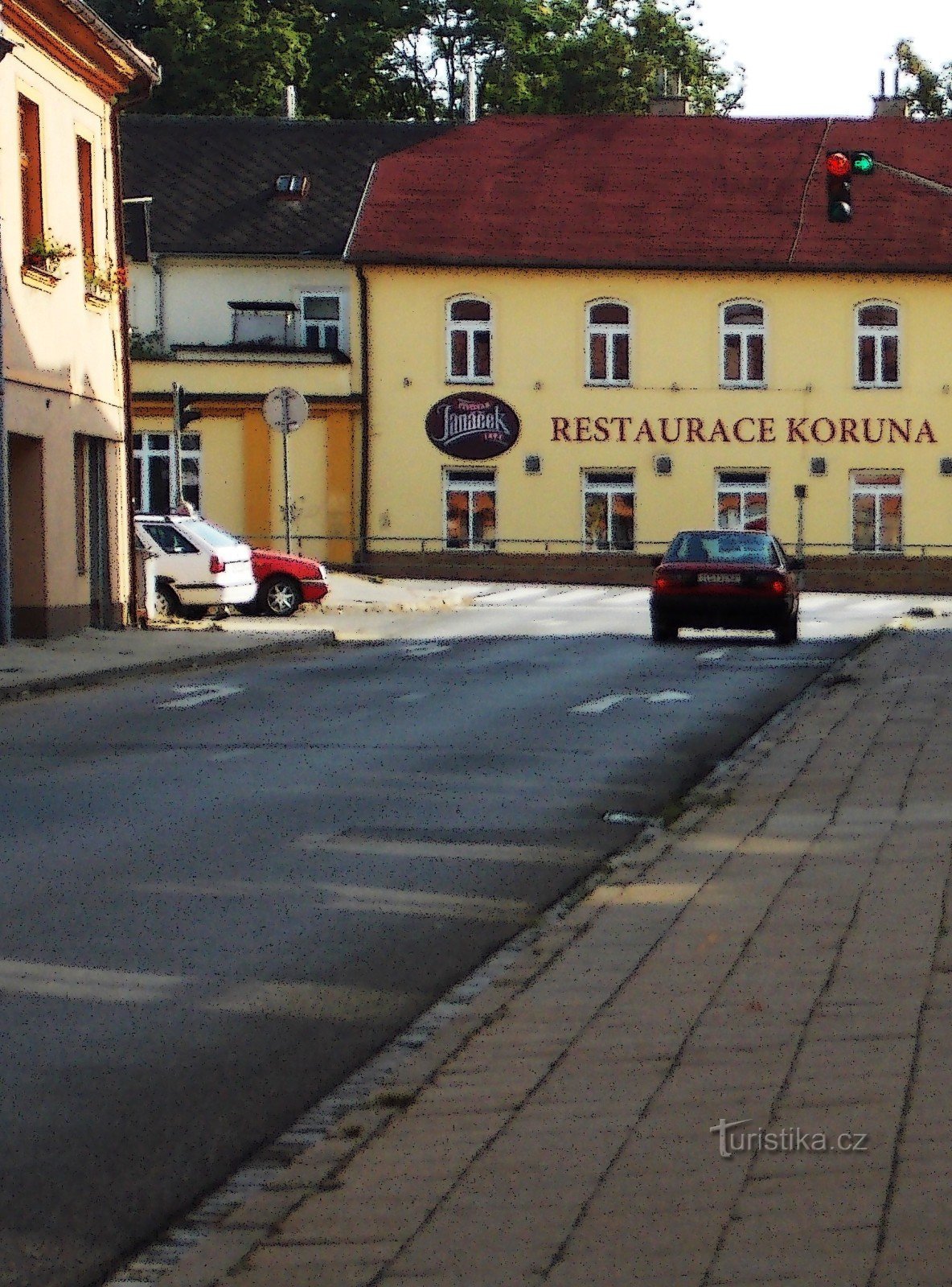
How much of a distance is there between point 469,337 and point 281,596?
2051cm

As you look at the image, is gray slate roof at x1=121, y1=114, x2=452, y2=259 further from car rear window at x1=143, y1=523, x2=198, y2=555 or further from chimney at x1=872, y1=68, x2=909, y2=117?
car rear window at x1=143, y1=523, x2=198, y2=555

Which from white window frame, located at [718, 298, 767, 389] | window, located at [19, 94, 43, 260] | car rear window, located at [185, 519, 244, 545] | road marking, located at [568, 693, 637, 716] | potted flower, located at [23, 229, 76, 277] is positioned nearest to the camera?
road marking, located at [568, 693, 637, 716]

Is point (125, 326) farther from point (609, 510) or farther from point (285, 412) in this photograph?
point (609, 510)

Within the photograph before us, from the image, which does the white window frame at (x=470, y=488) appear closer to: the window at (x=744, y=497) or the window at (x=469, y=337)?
the window at (x=469, y=337)

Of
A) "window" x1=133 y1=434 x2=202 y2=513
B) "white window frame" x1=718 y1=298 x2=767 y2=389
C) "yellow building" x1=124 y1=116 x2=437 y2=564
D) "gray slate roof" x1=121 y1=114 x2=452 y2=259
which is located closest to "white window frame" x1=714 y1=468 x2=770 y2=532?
"white window frame" x1=718 y1=298 x2=767 y2=389

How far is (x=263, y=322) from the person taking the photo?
181 feet

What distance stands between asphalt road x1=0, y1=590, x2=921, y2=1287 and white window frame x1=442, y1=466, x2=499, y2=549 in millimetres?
31415

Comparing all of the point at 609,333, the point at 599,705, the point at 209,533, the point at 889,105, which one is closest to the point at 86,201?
the point at 209,533

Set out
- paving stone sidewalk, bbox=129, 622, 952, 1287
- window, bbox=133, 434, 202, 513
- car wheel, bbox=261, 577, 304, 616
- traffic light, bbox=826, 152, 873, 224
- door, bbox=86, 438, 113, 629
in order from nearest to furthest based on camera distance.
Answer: paving stone sidewalk, bbox=129, 622, 952, 1287, traffic light, bbox=826, 152, 873, 224, door, bbox=86, 438, 113, 629, car wheel, bbox=261, 577, 304, 616, window, bbox=133, 434, 202, 513

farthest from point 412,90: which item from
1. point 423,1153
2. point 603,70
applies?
point 423,1153

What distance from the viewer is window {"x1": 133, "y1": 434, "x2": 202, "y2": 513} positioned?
5341 cm

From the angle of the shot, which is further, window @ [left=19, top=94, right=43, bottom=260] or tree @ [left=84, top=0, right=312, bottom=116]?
tree @ [left=84, top=0, right=312, bottom=116]

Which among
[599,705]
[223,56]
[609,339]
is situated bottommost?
[599,705]

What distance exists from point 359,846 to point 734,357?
A: 1736 inches
